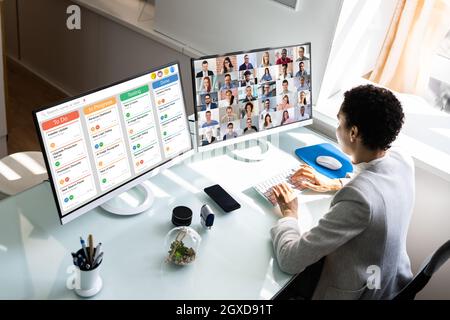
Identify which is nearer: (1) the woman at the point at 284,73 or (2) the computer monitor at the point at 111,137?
(2) the computer monitor at the point at 111,137

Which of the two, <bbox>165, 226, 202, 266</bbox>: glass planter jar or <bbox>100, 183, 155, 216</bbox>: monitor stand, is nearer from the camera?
<bbox>165, 226, 202, 266</bbox>: glass planter jar

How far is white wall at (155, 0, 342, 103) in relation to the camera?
218 cm

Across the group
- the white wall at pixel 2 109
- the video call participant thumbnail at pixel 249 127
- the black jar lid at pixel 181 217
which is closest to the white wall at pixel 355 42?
the video call participant thumbnail at pixel 249 127

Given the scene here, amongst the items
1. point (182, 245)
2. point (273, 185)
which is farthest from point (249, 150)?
point (182, 245)

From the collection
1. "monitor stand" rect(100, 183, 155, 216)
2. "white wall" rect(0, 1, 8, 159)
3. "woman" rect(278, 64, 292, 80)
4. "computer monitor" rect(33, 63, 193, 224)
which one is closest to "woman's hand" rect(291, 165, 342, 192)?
"woman" rect(278, 64, 292, 80)

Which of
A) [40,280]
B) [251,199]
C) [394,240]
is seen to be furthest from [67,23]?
[394,240]

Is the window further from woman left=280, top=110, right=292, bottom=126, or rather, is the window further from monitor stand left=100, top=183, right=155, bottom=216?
monitor stand left=100, top=183, right=155, bottom=216

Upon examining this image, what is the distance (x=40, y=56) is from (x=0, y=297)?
9.89ft

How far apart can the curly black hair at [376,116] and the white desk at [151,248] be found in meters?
0.39

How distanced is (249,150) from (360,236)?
2.39ft

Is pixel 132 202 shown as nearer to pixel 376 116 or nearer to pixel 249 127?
pixel 249 127

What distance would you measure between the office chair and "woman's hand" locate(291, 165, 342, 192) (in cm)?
49

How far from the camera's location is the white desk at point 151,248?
1.36m

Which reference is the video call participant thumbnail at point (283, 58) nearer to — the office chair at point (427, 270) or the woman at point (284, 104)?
the woman at point (284, 104)
